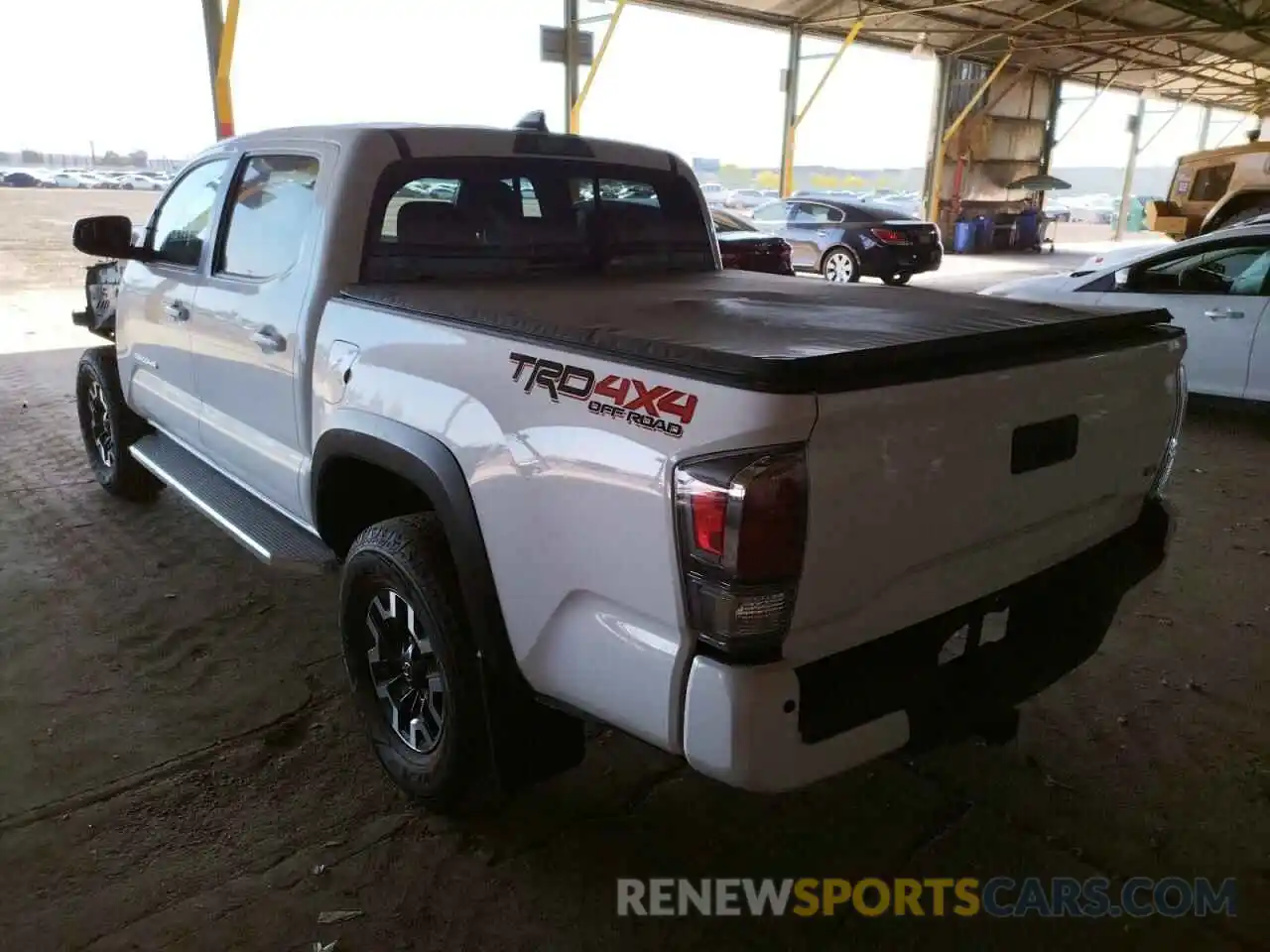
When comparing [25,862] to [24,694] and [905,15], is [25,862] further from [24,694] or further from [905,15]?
[905,15]

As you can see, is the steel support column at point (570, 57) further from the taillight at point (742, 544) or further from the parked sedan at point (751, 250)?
the taillight at point (742, 544)

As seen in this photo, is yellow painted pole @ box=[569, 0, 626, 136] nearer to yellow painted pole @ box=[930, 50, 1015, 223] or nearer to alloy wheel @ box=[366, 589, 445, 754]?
yellow painted pole @ box=[930, 50, 1015, 223]

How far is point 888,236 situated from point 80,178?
3265cm

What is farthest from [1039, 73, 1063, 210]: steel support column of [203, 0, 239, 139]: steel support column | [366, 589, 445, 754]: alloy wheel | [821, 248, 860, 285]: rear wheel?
[366, 589, 445, 754]: alloy wheel

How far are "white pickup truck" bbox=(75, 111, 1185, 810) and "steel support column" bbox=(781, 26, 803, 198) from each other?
17.3 metres

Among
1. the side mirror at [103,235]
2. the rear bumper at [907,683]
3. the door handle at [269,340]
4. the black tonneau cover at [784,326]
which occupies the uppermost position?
the side mirror at [103,235]

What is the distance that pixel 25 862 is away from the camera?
2410 mm

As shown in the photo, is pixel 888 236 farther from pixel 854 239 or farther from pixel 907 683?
pixel 907 683

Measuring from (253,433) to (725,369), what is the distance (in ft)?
7.31

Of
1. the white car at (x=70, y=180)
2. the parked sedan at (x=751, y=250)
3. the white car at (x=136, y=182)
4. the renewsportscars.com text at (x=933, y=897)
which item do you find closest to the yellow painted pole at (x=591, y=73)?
the parked sedan at (x=751, y=250)

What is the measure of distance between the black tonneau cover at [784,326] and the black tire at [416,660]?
629 millimetres

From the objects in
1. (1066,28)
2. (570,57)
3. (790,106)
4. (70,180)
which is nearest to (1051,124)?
(1066,28)

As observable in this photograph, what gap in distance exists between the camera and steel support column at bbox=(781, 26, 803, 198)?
1930 cm

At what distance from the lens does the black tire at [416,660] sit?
2328 mm
